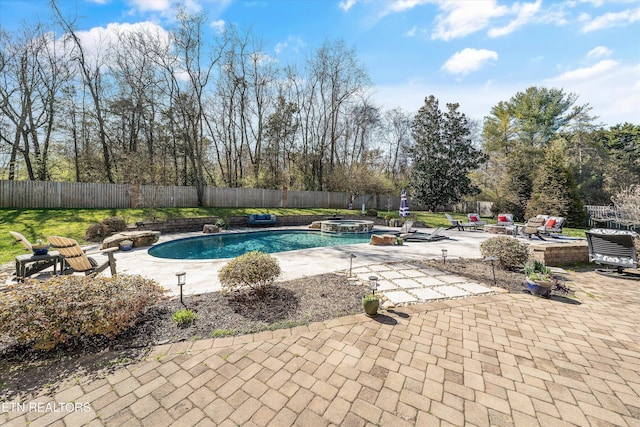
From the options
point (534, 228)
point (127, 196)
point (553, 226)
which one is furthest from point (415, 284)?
point (127, 196)

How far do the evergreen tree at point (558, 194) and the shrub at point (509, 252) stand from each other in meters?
13.3

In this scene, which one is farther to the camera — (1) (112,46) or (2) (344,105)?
(2) (344,105)

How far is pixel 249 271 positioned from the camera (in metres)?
3.75

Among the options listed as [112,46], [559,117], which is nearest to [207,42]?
[112,46]

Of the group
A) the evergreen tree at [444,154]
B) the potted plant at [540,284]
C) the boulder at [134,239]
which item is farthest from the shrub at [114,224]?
the evergreen tree at [444,154]

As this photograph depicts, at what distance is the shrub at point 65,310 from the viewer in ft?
7.65

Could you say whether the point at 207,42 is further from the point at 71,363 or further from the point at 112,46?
the point at 71,363

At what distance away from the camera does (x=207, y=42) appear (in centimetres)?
1543

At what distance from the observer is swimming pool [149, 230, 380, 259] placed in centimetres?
830

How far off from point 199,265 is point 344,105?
2072 cm

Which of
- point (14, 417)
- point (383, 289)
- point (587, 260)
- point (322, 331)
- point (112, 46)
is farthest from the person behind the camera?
point (112, 46)

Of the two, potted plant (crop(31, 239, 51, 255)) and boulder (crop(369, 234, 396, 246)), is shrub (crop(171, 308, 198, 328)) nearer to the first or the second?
potted plant (crop(31, 239, 51, 255))

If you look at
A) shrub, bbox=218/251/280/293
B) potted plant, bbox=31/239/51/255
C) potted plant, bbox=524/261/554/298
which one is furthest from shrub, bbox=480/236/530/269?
potted plant, bbox=31/239/51/255

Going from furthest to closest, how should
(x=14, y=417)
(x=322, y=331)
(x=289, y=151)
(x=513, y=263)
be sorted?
(x=289, y=151) < (x=513, y=263) < (x=322, y=331) < (x=14, y=417)
